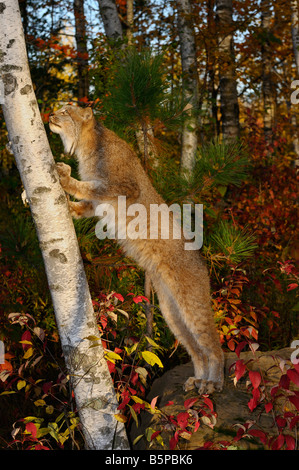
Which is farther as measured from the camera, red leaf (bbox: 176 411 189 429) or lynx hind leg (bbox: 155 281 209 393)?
lynx hind leg (bbox: 155 281 209 393)

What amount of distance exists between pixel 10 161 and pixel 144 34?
5.35 m

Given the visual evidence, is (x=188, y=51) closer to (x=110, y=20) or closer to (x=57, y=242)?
(x=110, y=20)

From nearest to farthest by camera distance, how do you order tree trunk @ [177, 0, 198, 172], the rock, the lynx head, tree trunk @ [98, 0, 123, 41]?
the rock → the lynx head → tree trunk @ [98, 0, 123, 41] → tree trunk @ [177, 0, 198, 172]

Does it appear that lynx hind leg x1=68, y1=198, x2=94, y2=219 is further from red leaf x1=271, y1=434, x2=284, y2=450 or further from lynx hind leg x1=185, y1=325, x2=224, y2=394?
red leaf x1=271, y1=434, x2=284, y2=450

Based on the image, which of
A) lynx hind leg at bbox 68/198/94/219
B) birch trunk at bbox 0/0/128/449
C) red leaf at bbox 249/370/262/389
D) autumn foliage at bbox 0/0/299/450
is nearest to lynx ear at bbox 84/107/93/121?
autumn foliage at bbox 0/0/299/450

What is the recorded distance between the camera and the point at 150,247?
434 cm

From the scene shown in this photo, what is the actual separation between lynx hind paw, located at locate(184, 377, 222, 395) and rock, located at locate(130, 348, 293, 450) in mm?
47

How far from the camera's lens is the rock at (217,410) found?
328 cm

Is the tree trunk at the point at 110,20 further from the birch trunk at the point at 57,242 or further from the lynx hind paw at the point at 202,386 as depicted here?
the lynx hind paw at the point at 202,386

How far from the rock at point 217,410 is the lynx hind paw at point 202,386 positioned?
0.05m

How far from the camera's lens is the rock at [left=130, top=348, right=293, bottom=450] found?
3279 millimetres

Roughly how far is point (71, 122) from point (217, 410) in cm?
294

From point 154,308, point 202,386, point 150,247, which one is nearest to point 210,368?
point 202,386

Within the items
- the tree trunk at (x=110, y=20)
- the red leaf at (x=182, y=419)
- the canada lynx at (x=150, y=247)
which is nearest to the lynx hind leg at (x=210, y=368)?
the canada lynx at (x=150, y=247)
